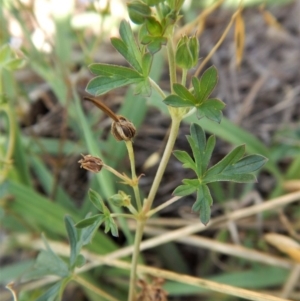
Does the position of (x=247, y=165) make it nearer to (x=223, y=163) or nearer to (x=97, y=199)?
(x=223, y=163)

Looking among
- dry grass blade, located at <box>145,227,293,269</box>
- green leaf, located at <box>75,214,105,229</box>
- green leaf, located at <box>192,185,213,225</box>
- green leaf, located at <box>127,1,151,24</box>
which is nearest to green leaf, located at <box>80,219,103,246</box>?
green leaf, located at <box>75,214,105,229</box>

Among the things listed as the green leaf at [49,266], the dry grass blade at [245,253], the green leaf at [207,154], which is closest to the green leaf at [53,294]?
the green leaf at [49,266]

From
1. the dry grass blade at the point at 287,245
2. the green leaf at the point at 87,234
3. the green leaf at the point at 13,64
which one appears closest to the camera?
the green leaf at the point at 87,234

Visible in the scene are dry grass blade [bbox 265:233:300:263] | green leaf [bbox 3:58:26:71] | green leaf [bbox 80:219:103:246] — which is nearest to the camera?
green leaf [bbox 80:219:103:246]

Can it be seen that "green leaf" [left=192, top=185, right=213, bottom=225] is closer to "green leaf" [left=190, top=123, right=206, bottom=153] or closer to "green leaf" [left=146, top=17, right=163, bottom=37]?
"green leaf" [left=190, top=123, right=206, bottom=153]

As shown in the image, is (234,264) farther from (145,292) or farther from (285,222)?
(145,292)

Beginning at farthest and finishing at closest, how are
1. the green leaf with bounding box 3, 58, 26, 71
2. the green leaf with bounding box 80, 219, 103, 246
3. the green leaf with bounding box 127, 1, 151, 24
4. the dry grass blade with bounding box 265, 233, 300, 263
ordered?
the dry grass blade with bounding box 265, 233, 300, 263
the green leaf with bounding box 3, 58, 26, 71
the green leaf with bounding box 80, 219, 103, 246
the green leaf with bounding box 127, 1, 151, 24

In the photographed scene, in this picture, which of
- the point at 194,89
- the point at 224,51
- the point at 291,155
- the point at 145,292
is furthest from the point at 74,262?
the point at 224,51

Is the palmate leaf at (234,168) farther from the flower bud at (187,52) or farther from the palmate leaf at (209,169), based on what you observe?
the flower bud at (187,52)
